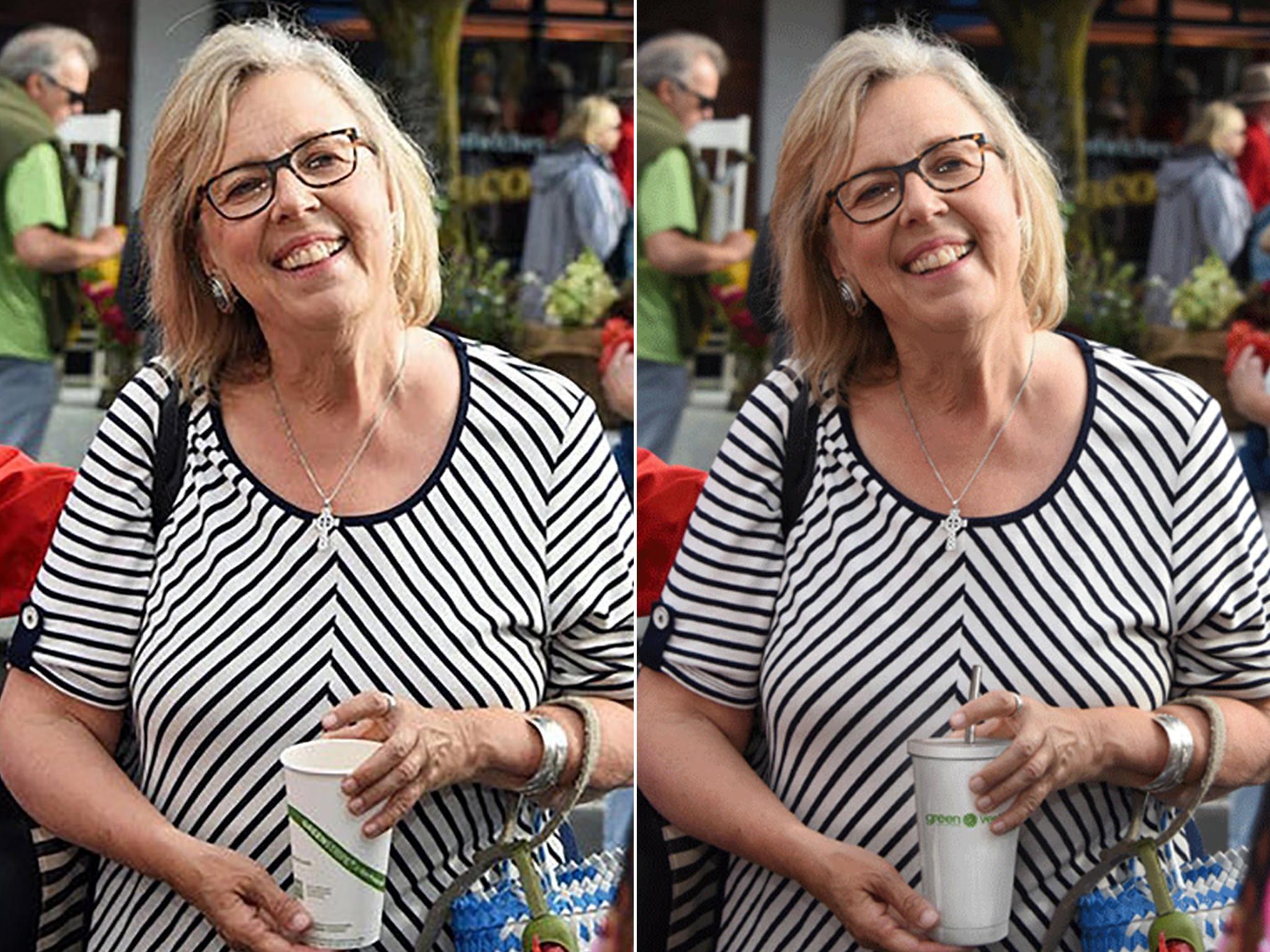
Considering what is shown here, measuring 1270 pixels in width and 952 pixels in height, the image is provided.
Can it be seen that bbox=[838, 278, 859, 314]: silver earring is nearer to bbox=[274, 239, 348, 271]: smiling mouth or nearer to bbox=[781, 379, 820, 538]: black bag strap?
bbox=[781, 379, 820, 538]: black bag strap

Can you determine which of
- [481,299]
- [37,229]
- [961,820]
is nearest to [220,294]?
[37,229]

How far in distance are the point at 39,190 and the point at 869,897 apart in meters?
1.31

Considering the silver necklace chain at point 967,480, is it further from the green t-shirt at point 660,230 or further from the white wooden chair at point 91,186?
the white wooden chair at point 91,186

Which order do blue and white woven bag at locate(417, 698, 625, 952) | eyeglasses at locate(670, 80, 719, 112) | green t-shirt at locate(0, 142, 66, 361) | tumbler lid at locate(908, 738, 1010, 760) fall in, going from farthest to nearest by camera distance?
1. eyeglasses at locate(670, 80, 719, 112)
2. blue and white woven bag at locate(417, 698, 625, 952)
3. green t-shirt at locate(0, 142, 66, 361)
4. tumbler lid at locate(908, 738, 1010, 760)

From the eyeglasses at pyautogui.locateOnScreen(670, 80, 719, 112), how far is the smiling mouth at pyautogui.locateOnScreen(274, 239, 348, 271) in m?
0.53

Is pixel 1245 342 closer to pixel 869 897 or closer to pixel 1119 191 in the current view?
pixel 1119 191

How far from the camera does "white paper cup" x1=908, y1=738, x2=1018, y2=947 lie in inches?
80.4

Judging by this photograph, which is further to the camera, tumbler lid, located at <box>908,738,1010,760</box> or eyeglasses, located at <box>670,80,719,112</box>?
eyeglasses, located at <box>670,80,719,112</box>

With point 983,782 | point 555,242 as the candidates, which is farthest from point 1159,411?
point 555,242

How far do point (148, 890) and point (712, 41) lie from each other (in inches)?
50.1

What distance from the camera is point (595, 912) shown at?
2.37m

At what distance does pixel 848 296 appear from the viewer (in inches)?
86.2

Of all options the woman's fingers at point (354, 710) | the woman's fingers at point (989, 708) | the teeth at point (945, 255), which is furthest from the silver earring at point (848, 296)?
the woman's fingers at point (354, 710)

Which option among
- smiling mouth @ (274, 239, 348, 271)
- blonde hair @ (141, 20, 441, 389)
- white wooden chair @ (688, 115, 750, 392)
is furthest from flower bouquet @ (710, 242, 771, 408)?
smiling mouth @ (274, 239, 348, 271)
